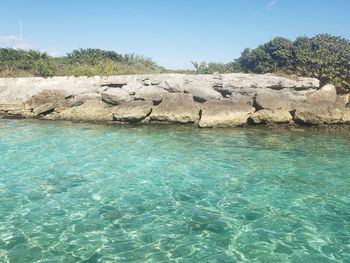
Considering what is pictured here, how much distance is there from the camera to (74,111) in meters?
24.1

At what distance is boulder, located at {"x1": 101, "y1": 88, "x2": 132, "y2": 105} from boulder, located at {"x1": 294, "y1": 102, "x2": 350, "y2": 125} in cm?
1121

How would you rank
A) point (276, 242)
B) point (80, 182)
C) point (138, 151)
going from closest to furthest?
1. point (276, 242)
2. point (80, 182)
3. point (138, 151)

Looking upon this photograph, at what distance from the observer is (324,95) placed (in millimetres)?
22141

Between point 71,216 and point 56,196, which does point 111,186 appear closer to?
point 56,196

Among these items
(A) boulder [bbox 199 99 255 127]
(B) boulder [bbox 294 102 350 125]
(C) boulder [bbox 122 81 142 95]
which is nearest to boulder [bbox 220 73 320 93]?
(A) boulder [bbox 199 99 255 127]

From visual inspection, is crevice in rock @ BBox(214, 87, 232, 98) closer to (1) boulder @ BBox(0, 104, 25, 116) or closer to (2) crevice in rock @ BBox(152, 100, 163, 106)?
(2) crevice in rock @ BBox(152, 100, 163, 106)

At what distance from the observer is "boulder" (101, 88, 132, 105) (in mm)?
24156

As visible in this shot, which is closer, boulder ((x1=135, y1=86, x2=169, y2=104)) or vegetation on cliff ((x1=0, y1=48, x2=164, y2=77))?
boulder ((x1=135, y1=86, x2=169, y2=104))

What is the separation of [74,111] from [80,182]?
13462mm

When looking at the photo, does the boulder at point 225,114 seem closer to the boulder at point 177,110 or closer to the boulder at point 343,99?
the boulder at point 177,110

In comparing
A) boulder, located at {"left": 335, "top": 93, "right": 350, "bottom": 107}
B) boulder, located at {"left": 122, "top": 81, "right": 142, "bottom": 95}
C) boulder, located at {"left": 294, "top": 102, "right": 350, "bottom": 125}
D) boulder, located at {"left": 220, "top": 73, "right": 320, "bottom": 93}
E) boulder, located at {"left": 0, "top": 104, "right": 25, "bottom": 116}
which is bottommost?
boulder, located at {"left": 0, "top": 104, "right": 25, "bottom": 116}

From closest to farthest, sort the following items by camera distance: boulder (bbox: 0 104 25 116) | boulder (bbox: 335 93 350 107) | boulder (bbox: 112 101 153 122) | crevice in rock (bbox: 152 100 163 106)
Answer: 1. boulder (bbox: 335 93 350 107)
2. boulder (bbox: 112 101 153 122)
3. crevice in rock (bbox: 152 100 163 106)
4. boulder (bbox: 0 104 25 116)

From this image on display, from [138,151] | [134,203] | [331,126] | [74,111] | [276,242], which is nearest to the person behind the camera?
[276,242]

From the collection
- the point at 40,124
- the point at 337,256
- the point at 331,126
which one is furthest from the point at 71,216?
the point at 331,126
